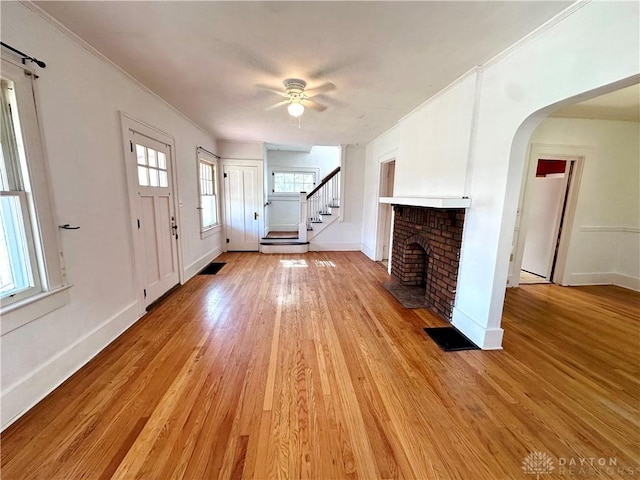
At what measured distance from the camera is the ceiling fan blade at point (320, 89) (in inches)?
106

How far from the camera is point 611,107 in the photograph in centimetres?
308

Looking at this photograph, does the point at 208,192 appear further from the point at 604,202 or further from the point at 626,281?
the point at 626,281

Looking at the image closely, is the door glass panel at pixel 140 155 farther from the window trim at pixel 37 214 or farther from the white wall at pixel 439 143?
the white wall at pixel 439 143

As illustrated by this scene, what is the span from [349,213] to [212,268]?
329 centimetres

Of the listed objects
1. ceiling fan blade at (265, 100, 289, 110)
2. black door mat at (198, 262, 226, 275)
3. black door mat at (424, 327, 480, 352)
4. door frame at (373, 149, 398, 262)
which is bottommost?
black door mat at (198, 262, 226, 275)

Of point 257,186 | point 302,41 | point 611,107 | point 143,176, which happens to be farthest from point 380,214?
point 143,176

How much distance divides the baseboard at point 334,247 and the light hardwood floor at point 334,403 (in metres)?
3.39

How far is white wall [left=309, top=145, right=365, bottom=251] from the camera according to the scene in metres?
5.89

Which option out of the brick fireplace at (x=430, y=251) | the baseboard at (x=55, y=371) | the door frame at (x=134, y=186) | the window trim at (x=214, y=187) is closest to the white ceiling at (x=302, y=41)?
the door frame at (x=134, y=186)

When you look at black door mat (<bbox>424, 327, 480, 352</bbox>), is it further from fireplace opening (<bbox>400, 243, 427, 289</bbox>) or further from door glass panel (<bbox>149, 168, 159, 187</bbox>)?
door glass panel (<bbox>149, 168, 159, 187</bbox>)

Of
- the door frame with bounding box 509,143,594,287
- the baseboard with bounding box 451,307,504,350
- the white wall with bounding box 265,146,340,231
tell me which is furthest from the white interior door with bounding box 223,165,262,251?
the door frame with bounding box 509,143,594,287

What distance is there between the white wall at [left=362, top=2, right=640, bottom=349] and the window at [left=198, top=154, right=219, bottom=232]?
151 inches

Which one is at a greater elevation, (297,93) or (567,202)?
(297,93)

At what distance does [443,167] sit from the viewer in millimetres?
2883
